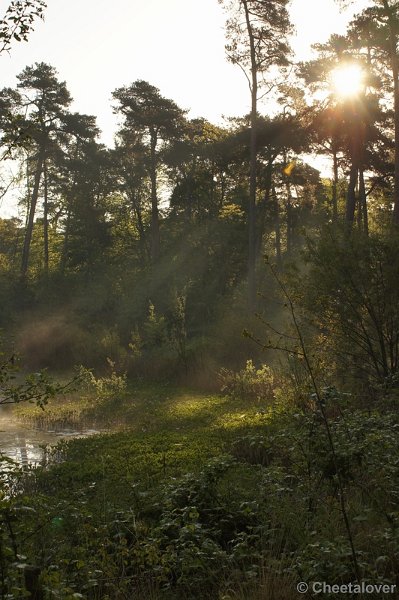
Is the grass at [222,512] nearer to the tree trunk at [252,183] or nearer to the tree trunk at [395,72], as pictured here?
the tree trunk at [395,72]

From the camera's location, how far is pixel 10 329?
32.3m

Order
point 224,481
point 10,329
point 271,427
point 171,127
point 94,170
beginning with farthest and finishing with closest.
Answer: point 94,170 < point 171,127 < point 10,329 < point 271,427 < point 224,481

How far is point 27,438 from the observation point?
45.6 feet

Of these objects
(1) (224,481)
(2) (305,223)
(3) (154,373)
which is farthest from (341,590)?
(2) (305,223)

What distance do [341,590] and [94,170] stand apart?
37118 mm

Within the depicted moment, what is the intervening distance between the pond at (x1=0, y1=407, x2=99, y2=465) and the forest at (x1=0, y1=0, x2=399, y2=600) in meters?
0.57

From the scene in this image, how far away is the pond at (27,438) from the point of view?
482 inches

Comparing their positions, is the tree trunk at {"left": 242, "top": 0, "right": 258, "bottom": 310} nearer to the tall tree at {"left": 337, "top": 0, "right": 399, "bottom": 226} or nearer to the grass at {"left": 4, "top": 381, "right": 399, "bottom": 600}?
the tall tree at {"left": 337, "top": 0, "right": 399, "bottom": 226}

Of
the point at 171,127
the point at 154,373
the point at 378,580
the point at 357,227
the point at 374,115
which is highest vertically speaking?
the point at 171,127

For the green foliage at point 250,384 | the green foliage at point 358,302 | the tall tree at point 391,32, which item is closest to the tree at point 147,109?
the tall tree at point 391,32

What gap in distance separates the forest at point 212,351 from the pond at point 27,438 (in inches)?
22.5

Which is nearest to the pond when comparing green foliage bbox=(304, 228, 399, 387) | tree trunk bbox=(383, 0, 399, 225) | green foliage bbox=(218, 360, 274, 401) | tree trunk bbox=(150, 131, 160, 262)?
green foliage bbox=(218, 360, 274, 401)

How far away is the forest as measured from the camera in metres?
4.94

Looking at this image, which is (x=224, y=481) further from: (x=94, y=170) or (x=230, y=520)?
(x=94, y=170)
